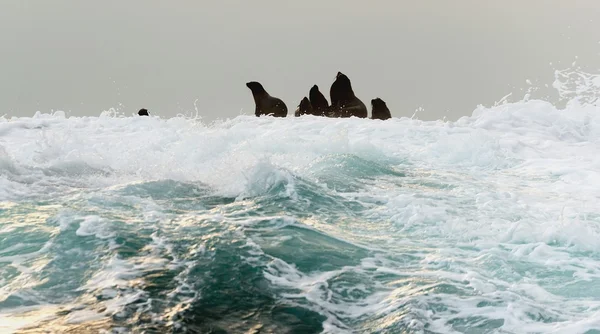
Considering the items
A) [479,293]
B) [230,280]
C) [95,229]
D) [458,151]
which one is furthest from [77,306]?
[458,151]

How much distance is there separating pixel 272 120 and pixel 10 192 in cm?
1016

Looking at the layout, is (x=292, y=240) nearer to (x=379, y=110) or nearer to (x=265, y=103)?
(x=379, y=110)

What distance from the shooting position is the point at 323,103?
83.1ft

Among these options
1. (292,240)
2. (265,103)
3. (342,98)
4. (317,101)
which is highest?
(342,98)

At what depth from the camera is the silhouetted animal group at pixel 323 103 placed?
24391 millimetres

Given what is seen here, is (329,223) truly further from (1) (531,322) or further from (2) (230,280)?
(1) (531,322)

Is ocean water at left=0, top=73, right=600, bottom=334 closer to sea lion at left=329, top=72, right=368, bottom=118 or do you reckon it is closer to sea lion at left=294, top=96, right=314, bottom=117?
sea lion at left=294, top=96, right=314, bottom=117

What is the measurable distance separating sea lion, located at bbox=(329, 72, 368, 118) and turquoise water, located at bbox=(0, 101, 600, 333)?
432 inches

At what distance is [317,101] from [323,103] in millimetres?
238

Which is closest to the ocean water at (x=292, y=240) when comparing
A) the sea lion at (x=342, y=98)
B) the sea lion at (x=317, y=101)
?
the sea lion at (x=342, y=98)

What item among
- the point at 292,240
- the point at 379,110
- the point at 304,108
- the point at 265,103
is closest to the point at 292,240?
the point at 292,240

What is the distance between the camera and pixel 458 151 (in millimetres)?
14000

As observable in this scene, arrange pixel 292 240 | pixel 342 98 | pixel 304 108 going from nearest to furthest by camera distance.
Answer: pixel 292 240 → pixel 304 108 → pixel 342 98

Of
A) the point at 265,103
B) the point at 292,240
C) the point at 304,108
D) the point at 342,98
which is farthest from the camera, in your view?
the point at 342,98
